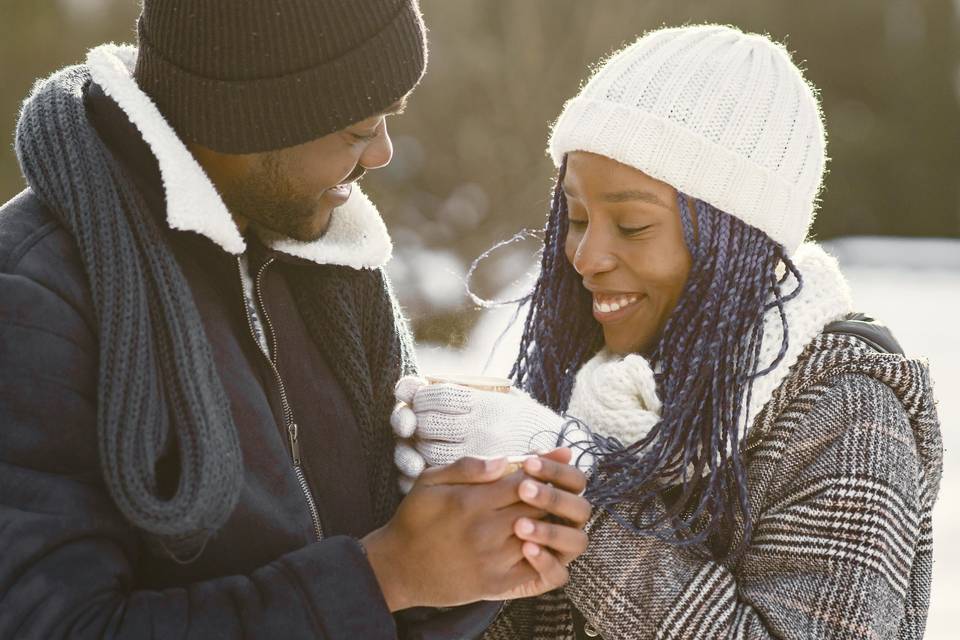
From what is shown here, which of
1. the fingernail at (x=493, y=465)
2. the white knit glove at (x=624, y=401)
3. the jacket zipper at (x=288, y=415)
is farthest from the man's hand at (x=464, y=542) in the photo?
the white knit glove at (x=624, y=401)

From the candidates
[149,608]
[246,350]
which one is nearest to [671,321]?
[246,350]

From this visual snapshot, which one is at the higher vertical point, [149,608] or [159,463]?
[159,463]

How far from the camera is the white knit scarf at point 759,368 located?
2027mm

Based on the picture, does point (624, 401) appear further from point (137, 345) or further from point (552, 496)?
point (137, 345)

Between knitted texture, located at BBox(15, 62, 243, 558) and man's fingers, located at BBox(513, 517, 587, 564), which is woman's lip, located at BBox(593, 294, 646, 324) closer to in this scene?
man's fingers, located at BBox(513, 517, 587, 564)

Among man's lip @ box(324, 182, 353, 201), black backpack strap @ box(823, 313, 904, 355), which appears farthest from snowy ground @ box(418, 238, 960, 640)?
man's lip @ box(324, 182, 353, 201)

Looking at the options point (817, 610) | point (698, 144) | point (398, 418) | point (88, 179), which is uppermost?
point (698, 144)

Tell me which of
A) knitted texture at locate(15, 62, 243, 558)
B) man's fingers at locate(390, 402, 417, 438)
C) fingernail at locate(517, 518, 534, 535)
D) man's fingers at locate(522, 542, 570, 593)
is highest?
knitted texture at locate(15, 62, 243, 558)

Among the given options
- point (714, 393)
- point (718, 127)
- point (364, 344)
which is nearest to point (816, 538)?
point (714, 393)

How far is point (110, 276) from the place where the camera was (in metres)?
1.49

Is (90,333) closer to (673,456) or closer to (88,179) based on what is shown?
(88,179)

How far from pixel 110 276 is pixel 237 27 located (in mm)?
522

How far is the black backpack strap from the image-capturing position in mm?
2090

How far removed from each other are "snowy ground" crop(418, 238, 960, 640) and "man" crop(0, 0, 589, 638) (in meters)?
0.86
